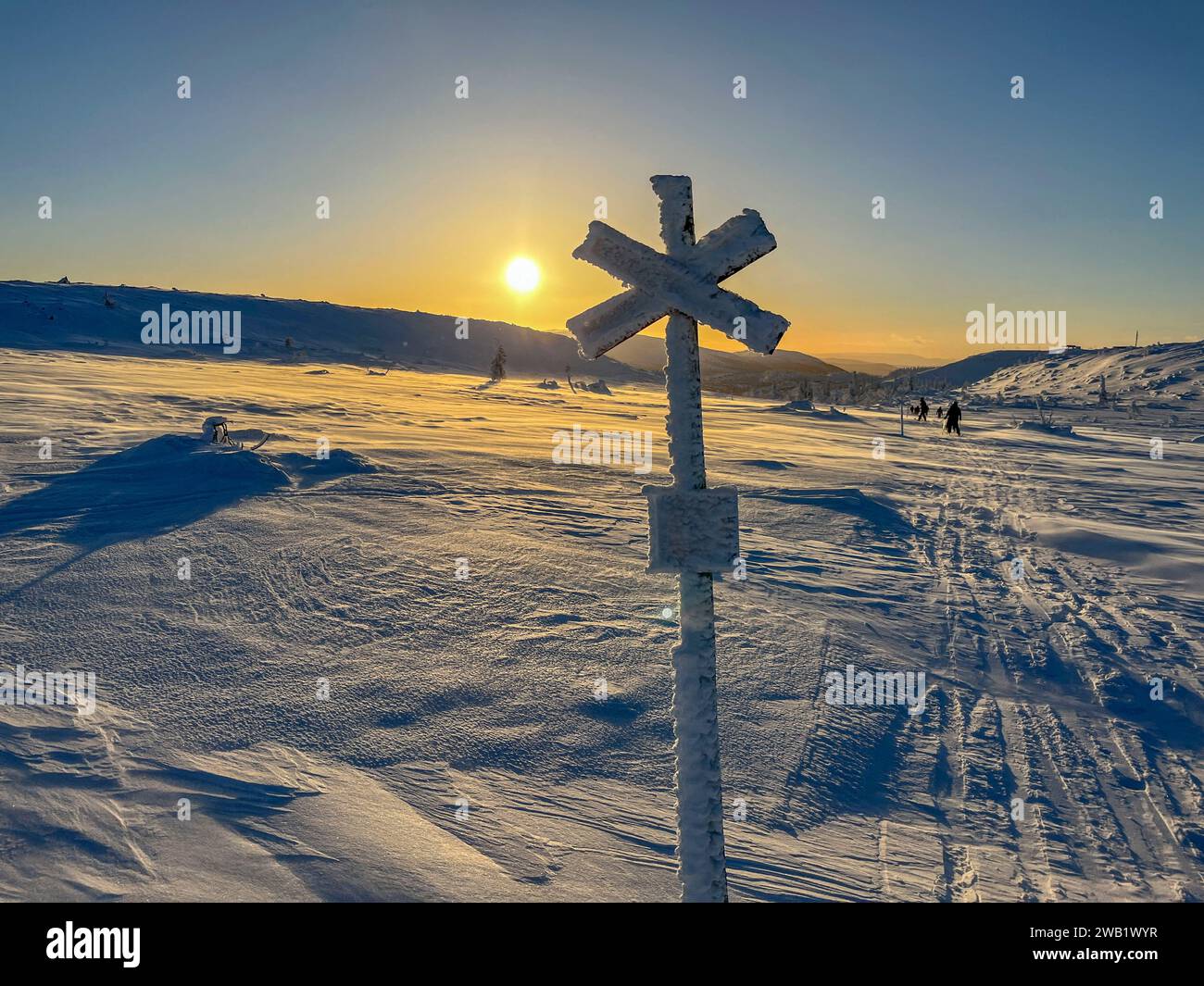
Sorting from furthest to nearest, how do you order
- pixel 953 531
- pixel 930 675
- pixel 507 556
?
pixel 953 531 < pixel 507 556 < pixel 930 675

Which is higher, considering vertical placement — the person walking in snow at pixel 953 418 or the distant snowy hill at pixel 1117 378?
the distant snowy hill at pixel 1117 378

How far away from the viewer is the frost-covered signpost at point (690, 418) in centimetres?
237

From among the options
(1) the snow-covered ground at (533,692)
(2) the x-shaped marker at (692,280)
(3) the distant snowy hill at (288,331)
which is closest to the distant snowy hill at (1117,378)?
(3) the distant snowy hill at (288,331)

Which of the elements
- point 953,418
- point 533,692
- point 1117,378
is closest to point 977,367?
point 1117,378

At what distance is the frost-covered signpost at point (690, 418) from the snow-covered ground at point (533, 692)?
3.39 ft

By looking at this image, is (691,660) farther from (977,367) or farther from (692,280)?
(977,367)

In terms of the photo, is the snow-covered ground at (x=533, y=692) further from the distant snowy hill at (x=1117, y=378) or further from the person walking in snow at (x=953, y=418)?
the distant snowy hill at (x=1117, y=378)

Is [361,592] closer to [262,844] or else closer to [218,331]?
[262,844]

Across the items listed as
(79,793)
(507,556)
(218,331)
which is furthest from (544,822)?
(218,331)

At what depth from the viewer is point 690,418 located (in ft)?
8.00

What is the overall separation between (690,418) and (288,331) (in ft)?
238

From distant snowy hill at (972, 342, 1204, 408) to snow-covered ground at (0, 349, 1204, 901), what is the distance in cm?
4478

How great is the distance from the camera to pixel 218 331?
199ft

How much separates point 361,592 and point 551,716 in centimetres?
266
